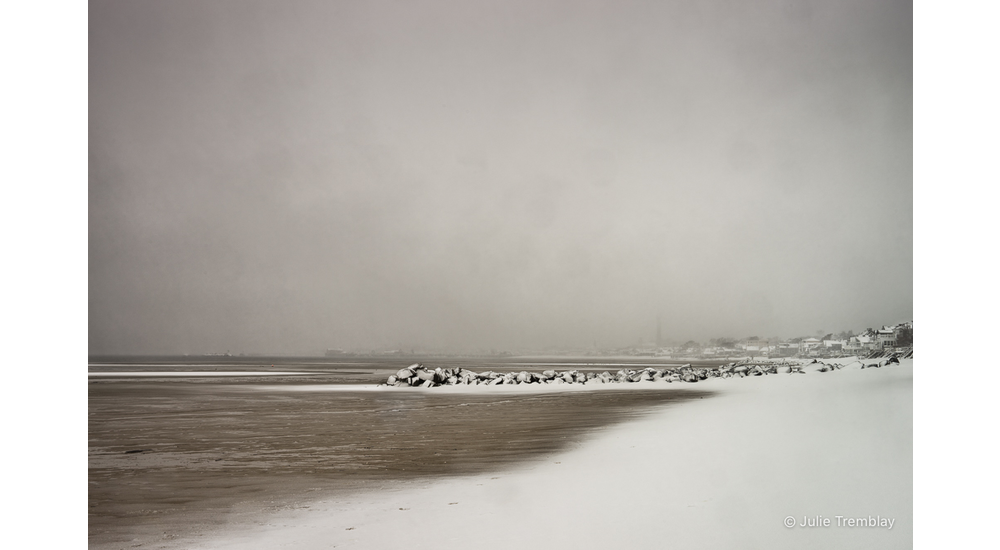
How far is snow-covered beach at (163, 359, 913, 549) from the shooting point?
1898 millimetres

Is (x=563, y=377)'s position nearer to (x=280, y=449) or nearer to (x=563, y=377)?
(x=563, y=377)

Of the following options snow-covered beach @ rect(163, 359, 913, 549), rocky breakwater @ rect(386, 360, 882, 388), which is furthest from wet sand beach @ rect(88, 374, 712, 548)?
rocky breakwater @ rect(386, 360, 882, 388)

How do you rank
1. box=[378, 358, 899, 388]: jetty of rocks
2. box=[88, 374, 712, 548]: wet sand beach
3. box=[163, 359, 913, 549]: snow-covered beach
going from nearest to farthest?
box=[163, 359, 913, 549]: snow-covered beach, box=[88, 374, 712, 548]: wet sand beach, box=[378, 358, 899, 388]: jetty of rocks

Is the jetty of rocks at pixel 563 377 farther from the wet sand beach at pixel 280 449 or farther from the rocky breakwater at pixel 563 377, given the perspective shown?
the wet sand beach at pixel 280 449

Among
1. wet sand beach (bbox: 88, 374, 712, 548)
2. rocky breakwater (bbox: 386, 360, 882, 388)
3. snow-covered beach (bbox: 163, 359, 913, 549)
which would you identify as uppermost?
snow-covered beach (bbox: 163, 359, 913, 549)

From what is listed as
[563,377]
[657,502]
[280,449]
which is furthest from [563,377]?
[657,502]

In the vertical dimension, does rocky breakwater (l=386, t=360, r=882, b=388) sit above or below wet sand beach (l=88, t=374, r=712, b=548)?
below

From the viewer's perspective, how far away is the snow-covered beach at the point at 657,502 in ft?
6.23

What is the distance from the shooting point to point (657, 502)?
7.24 feet

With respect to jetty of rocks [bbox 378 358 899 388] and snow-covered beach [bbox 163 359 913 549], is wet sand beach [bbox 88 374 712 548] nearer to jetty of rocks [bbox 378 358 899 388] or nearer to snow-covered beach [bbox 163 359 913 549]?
snow-covered beach [bbox 163 359 913 549]

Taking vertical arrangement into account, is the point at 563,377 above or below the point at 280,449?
below

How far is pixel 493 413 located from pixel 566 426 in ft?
4.64
